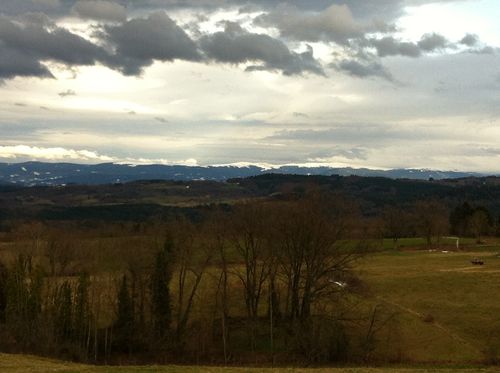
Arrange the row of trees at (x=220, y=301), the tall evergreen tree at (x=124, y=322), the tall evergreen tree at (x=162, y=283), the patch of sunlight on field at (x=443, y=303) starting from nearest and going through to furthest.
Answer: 1. the patch of sunlight on field at (x=443, y=303)
2. the row of trees at (x=220, y=301)
3. the tall evergreen tree at (x=124, y=322)
4. the tall evergreen tree at (x=162, y=283)

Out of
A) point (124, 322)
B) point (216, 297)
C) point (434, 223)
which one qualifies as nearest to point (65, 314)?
point (124, 322)

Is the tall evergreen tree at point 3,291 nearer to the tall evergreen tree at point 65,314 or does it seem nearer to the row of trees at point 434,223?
the tall evergreen tree at point 65,314

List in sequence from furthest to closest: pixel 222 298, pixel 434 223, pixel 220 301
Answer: pixel 434 223
pixel 220 301
pixel 222 298

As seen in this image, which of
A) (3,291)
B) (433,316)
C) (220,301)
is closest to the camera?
(433,316)

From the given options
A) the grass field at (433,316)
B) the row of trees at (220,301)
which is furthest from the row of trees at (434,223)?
the row of trees at (220,301)

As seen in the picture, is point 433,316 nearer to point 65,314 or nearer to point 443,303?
point 443,303

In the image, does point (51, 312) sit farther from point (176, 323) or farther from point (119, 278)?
point (176, 323)

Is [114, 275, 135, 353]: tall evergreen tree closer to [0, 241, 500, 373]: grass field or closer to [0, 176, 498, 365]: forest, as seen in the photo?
[0, 176, 498, 365]: forest

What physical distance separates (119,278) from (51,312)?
29.4ft

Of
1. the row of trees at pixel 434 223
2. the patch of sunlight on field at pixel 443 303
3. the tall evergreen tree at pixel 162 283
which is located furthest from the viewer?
the row of trees at pixel 434 223

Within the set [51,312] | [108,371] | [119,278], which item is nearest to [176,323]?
[119,278]

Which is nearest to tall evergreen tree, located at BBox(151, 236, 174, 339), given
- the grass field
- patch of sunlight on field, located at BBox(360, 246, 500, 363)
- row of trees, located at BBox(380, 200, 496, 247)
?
the grass field

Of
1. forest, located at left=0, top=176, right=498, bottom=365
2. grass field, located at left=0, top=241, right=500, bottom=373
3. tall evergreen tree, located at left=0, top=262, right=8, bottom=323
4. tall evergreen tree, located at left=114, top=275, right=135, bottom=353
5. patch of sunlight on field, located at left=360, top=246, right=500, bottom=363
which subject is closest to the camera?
grass field, located at left=0, top=241, right=500, bottom=373

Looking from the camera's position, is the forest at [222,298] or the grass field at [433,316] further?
the forest at [222,298]
